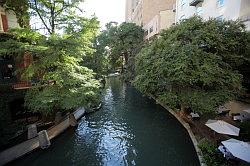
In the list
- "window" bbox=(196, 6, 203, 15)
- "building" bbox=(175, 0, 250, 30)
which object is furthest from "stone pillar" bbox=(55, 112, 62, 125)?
"window" bbox=(196, 6, 203, 15)

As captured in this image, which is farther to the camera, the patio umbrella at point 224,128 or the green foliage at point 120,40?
the green foliage at point 120,40

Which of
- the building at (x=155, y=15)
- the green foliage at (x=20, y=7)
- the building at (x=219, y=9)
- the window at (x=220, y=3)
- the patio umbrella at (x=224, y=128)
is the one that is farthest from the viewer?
the building at (x=155, y=15)

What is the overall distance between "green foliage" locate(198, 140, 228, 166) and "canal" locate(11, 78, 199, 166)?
105cm

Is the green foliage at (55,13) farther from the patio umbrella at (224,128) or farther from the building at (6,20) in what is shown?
the patio umbrella at (224,128)

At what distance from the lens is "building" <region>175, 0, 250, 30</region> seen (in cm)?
2100

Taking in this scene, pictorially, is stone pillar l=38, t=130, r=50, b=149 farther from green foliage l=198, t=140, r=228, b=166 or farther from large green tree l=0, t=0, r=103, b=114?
green foliage l=198, t=140, r=228, b=166

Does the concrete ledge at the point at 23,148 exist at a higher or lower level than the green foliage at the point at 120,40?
lower

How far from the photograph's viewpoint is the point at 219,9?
82.6 ft

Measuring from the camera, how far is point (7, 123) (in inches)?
695

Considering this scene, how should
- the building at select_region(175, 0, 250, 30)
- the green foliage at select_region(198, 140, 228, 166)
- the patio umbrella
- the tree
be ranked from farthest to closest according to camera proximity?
the building at select_region(175, 0, 250, 30) < the tree < the patio umbrella < the green foliage at select_region(198, 140, 228, 166)

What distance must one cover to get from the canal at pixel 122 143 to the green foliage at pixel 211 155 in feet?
3.45

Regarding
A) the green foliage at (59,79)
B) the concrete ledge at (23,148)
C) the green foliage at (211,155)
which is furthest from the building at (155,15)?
the green foliage at (211,155)

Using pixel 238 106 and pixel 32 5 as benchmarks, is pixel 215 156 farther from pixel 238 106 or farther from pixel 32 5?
pixel 32 5

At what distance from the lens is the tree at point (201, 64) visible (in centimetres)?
1744
